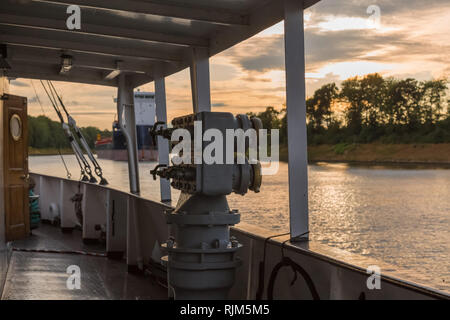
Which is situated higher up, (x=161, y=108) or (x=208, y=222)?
(x=161, y=108)

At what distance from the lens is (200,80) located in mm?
4367

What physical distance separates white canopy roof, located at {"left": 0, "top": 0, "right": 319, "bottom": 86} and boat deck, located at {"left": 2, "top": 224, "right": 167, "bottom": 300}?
2.13m

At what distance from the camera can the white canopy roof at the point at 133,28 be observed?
3264 millimetres

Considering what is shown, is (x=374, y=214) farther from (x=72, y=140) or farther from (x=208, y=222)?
(x=208, y=222)

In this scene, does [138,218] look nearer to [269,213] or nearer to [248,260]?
[248,260]

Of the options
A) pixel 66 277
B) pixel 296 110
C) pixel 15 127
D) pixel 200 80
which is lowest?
pixel 66 277

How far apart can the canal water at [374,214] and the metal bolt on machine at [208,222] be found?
18897 mm

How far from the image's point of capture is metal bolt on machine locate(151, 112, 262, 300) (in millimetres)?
2143

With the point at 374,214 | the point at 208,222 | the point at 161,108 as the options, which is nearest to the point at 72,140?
the point at 161,108

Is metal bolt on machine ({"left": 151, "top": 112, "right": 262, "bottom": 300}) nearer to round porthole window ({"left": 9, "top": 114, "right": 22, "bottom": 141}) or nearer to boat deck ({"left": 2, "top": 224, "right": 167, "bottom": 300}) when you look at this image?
boat deck ({"left": 2, "top": 224, "right": 167, "bottom": 300})

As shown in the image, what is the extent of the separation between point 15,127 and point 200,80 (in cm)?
337

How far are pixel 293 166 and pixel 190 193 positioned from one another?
2.92ft

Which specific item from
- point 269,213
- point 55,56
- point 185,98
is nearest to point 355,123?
point 185,98
